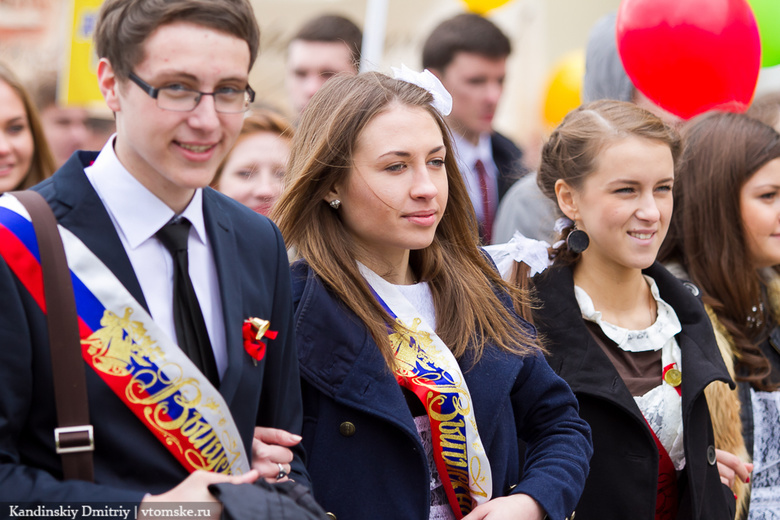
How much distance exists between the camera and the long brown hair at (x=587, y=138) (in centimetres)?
314

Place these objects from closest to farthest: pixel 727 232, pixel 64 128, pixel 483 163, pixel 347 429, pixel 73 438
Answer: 1. pixel 73 438
2. pixel 347 429
3. pixel 727 232
4. pixel 483 163
5. pixel 64 128

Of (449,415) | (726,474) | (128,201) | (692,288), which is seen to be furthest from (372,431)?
(692,288)

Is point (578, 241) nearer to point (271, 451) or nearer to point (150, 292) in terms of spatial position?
point (271, 451)

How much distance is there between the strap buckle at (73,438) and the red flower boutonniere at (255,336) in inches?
16.5

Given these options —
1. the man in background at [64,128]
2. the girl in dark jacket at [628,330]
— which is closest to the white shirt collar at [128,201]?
the girl in dark jacket at [628,330]

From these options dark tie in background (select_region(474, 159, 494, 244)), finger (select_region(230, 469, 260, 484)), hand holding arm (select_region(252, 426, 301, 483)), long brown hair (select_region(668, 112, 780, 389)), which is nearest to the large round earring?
long brown hair (select_region(668, 112, 780, 389))

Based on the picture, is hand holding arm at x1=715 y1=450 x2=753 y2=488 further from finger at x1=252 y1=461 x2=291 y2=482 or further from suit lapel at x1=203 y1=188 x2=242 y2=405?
suit lapel at x1=203 y1=188 x2=242 y2=405

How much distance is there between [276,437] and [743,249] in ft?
7.64

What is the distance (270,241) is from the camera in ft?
7.45

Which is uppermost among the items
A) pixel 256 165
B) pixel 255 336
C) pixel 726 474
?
A: pixel 255 336

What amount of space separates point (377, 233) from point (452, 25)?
326 cm

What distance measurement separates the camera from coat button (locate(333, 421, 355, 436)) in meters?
2.41

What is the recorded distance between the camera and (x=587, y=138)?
3.18 meters

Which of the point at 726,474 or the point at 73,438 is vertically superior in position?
the point at 73,438
